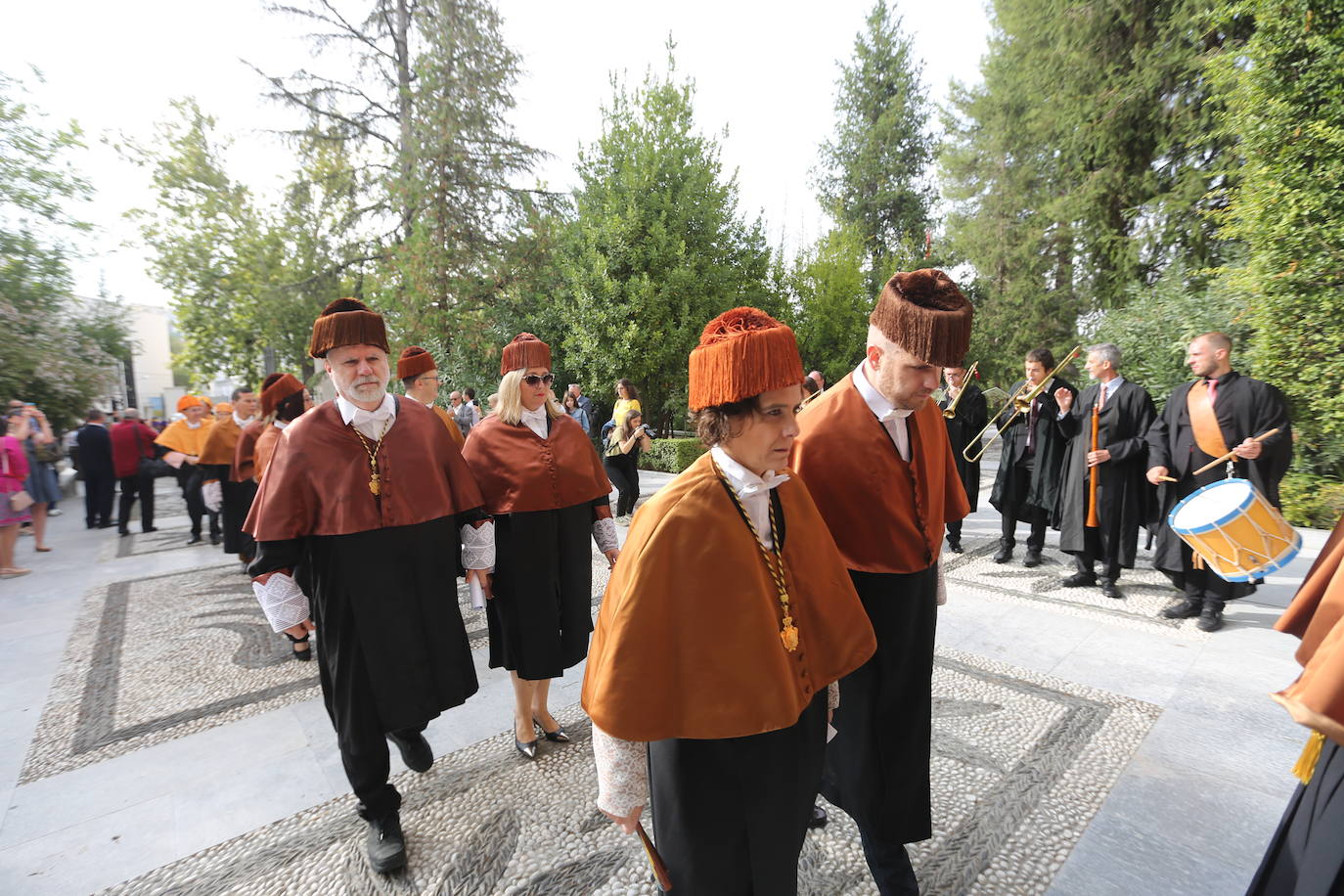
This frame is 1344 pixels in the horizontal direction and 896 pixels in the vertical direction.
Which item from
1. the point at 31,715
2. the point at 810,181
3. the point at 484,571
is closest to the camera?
the point at 484,571

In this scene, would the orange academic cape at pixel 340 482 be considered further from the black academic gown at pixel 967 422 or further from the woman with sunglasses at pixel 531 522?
the black academic gown at pixel 967 422

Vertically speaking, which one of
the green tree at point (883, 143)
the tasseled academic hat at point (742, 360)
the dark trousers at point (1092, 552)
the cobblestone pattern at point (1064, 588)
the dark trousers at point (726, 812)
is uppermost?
the green tree at point (883, 143)

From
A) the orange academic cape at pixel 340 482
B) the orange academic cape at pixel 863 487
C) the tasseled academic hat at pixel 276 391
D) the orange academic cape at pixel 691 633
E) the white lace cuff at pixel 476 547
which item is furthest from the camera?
the tasseled academic hat at pixel 276 391

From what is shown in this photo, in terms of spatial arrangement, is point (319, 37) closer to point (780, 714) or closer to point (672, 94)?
point (672, 94)

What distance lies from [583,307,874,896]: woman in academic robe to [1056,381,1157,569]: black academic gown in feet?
17.2

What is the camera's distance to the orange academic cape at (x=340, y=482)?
2.41 metres

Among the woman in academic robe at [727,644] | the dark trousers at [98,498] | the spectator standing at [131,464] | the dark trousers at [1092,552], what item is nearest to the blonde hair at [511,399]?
the woman in academic robe at [727,644]

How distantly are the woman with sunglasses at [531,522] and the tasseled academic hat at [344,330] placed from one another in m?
0.68

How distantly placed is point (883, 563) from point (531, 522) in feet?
5.88

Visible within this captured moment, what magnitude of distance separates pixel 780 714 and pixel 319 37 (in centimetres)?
2036

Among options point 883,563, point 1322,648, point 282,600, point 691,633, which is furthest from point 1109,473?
point 282,600

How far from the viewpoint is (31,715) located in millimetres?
4066

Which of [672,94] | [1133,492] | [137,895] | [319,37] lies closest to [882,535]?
[137,895]

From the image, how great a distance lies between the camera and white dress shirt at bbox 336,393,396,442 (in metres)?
2.57
